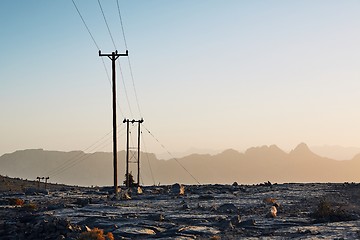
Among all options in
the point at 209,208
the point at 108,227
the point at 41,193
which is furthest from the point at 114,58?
the point at 108,227

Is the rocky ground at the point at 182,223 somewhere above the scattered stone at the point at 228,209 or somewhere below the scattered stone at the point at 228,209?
below

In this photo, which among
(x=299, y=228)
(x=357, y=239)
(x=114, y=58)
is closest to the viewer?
(x=357, y=239)

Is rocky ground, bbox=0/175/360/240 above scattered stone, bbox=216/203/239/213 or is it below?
below

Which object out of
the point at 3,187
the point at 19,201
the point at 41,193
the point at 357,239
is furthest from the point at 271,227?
the point at 3,187

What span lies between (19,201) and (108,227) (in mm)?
14920

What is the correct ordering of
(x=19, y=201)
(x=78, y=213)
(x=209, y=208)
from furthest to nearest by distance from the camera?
(x=19, y=201), (x=209, y=208), (x=78, y=213)

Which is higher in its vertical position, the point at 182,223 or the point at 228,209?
the point at 228,209

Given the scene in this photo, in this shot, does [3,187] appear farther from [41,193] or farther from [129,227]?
[129,227]

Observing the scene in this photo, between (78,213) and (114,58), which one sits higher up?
(114,58)

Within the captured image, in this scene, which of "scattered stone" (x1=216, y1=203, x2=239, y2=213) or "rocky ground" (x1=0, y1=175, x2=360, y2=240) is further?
"scattered stone" (x1=216, y1=203, x2=239, y2=213)

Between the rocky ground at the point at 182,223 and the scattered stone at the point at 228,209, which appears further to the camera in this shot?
the scattered stone at the point at 228,209

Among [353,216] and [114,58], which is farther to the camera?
[114,58]

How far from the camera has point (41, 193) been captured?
45.6m

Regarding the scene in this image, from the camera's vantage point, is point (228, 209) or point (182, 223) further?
point (228, 209)
